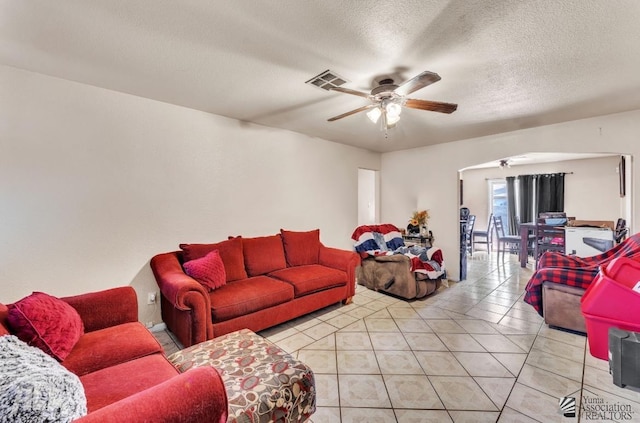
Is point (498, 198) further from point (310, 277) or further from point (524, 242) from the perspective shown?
point (310, 277)

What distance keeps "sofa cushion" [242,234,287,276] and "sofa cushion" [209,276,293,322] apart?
0.80 feet

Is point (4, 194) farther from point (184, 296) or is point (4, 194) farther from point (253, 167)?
point (253, 167)

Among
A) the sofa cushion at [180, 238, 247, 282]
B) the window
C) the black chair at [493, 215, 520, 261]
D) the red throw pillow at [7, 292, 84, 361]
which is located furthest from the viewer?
the window

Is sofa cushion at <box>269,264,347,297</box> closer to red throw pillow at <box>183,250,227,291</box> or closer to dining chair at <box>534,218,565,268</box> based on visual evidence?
red throw pillow at <box>183,250,227,291</box>

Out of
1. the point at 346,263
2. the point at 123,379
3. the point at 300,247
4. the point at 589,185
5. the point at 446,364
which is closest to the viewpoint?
→ the point at 123,379

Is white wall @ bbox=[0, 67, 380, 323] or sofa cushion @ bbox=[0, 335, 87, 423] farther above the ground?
white wall @ bbox=[0, 67, 380, 323]

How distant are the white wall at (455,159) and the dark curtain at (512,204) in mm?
1531

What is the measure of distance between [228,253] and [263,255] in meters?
0.48

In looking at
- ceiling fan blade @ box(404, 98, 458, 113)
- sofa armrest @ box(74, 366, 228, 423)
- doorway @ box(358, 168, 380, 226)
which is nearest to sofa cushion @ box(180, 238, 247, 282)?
sofa armrest @ box(74, 366, 228, 423)

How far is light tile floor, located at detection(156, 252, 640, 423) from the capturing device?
1.82 meters

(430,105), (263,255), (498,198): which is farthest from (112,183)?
(498,198)

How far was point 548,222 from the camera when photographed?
16.7 feet

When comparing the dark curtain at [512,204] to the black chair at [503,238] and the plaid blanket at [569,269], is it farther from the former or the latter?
the plaid blanket at [569,269]

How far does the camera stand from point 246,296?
275 cm
